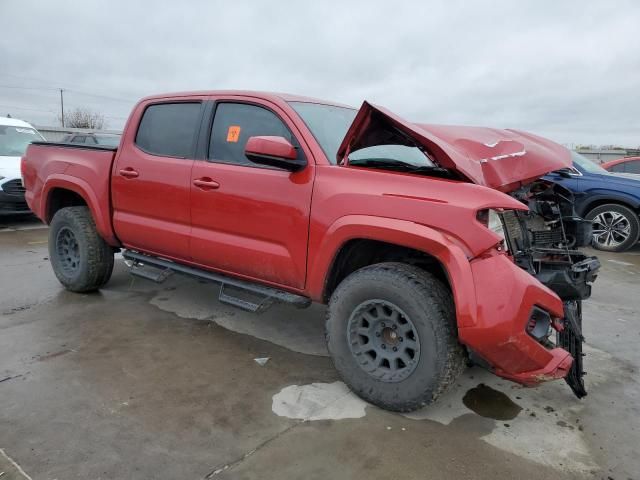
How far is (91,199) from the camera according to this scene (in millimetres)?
4379

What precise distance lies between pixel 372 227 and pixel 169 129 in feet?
7.02

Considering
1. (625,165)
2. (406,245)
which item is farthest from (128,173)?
(625,165)

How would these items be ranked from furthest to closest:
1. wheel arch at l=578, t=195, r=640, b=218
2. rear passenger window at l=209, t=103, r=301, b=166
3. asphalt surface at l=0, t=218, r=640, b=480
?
1. wheel arch at l=578, t=195, r=640, b=218
2. rear passenger window at l=209, t=103, r=301, b=166
3. asphalt surface at l=0, t=218, r=640, b=480

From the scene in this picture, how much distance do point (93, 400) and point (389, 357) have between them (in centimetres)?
172

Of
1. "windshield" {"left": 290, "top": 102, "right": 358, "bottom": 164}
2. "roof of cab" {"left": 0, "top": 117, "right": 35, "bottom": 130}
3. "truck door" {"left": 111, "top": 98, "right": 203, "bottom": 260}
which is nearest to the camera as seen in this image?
"windshield" {"left": 290, "top": 102, "right": 358, "bottom": 164}

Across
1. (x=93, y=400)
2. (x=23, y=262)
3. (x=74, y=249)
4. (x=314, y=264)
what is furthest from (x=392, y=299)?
(x=23, y=262)

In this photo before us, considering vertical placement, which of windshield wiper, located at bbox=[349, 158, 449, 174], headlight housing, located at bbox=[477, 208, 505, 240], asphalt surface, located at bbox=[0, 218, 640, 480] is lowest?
asphalt surface, located at bbox=[0, 218, 640, 480]

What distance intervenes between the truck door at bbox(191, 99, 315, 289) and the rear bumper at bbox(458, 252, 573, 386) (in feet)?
3.68

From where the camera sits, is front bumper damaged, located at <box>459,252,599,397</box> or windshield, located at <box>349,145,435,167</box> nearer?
front bumper damaged, located at <box>459,252,599,397</box>

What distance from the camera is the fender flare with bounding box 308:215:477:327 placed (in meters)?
2.46

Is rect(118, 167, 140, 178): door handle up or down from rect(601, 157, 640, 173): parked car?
down

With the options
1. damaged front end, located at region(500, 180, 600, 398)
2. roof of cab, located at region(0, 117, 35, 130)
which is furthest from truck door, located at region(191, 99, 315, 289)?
roof of cab, located at region(0, 117, 35, 130)

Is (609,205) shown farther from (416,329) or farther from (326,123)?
(416,329)

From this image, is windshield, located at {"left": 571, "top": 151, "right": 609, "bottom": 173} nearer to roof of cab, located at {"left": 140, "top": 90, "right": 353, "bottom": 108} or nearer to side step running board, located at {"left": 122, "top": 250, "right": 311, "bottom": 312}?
roof of cab, located at {"left": 140, "top": 90, "right": 353, "bottom": 108}
